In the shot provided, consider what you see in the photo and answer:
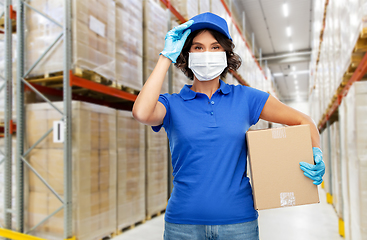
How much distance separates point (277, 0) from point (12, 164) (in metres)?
10.9

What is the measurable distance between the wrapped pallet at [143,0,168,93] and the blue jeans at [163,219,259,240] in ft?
14.4

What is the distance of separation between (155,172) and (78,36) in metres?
2.88

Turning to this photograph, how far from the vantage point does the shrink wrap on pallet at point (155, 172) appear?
216 inches

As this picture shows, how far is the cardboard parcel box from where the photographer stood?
5.07 feet

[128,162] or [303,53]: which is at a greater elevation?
[303,53]

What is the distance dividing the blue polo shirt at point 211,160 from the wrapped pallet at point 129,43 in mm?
3326

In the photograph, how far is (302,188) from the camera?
1.55 meters

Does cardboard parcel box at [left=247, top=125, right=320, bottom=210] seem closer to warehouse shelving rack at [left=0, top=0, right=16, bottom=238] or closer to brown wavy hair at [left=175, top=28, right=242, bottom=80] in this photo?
brown wavy hair at [left=175, top=28, right=242, bottom=80]

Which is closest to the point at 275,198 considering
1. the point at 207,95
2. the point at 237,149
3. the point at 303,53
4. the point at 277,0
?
the point at 237,149

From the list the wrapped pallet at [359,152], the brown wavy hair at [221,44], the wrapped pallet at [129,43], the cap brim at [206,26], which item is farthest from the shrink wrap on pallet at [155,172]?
the cap brim at [206,26]

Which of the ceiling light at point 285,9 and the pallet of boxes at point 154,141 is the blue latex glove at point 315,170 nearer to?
the pallet of boxes at point 154,141

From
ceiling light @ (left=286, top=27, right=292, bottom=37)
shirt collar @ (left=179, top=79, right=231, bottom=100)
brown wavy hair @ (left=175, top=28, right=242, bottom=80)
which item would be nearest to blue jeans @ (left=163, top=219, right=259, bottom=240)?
shirt collar @ (left=179, top=79, right=231, bottom=100)

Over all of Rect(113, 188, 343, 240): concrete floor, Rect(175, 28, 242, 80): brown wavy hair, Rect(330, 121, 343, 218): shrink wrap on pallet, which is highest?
Rect(175, 28, 242, 80): brown wavy hair

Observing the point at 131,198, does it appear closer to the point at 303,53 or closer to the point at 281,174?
the point at 281,174
